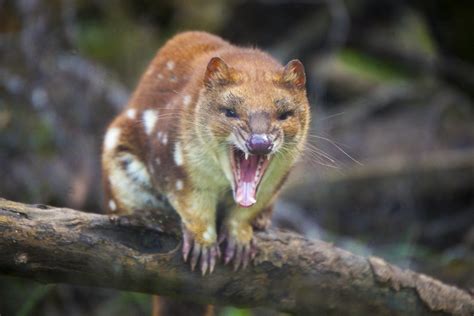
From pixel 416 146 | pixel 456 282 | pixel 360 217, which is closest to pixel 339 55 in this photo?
pixel 416 146

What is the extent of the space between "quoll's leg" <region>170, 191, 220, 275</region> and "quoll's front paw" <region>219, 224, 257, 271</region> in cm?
7

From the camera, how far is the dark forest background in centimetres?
716

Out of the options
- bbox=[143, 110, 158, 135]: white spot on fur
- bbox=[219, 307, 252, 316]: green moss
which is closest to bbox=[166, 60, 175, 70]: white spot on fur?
bbox=[143, 110, 158, 135]: white spot on fur

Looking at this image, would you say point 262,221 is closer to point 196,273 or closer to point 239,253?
point 239,253

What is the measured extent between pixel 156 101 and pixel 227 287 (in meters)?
1.23

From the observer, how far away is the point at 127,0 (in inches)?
396

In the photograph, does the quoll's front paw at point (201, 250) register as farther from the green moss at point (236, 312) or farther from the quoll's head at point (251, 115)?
the green moss at point (236, 312)

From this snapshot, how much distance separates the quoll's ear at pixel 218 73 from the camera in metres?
4.20

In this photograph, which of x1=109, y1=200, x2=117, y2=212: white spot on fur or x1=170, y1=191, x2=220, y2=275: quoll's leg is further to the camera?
x1=109, y1=200, x2=117, y2=212: white spot on fur

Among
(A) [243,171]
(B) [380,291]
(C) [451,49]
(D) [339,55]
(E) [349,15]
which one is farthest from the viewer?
(D) [339,55]

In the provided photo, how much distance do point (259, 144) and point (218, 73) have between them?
0.60 metres

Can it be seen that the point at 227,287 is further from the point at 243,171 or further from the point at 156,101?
the point at 156,101

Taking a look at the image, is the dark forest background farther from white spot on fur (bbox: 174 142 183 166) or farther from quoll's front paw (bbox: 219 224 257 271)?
white spot on fur (bbox: 174 142 183 166)

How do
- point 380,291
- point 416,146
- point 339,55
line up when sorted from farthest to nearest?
point 339,55
point 416,146
point 380,291
